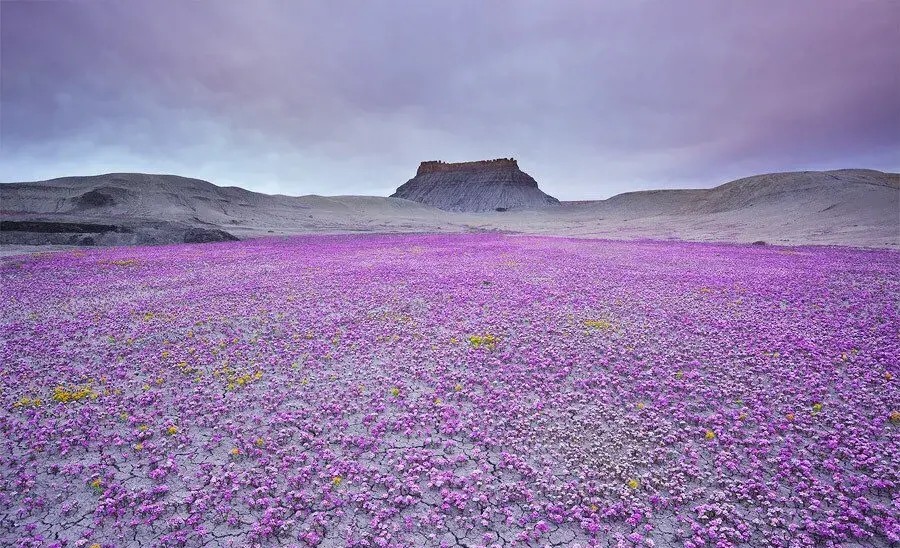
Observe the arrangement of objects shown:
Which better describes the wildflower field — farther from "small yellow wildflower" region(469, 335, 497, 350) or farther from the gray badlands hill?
the gray badlands hill

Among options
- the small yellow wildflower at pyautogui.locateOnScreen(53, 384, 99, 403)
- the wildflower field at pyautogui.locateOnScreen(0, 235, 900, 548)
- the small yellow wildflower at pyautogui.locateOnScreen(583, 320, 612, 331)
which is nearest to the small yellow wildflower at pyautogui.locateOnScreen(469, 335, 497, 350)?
the wildflower field at pyautogui.locateOnScreen(0, 235, 900, 548)

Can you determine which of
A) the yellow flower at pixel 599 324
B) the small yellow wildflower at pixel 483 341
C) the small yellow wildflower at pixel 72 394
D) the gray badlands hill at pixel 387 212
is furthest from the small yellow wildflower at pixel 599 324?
the gray badlands hill at pixel 387 212

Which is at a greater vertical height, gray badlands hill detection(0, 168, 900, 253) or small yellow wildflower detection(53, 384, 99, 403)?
gray badlands hill detection(0, 168, 900, 253)

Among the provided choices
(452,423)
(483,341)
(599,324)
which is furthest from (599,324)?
(452,423)

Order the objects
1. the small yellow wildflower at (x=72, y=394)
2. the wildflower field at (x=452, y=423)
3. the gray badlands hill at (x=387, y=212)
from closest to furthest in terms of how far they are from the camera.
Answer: the wildflower field at (x=452, y=423) < the small yellow wildflower at (x=72, y=394) < the gray badlands hill at (x=387, y=212)

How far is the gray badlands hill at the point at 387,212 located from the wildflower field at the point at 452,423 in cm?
3740

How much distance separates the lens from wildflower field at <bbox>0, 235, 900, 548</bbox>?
212 inches

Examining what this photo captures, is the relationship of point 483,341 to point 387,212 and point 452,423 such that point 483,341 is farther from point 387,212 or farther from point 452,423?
point 387,212

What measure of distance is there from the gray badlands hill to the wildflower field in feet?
123

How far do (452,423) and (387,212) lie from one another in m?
143

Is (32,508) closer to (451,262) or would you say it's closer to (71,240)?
(451,262)

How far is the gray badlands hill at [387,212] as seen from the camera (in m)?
45.6

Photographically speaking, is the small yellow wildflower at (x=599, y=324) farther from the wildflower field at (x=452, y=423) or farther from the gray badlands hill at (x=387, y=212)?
the gray badlands hill at (x=387, y=212)

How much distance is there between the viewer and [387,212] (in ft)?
481
